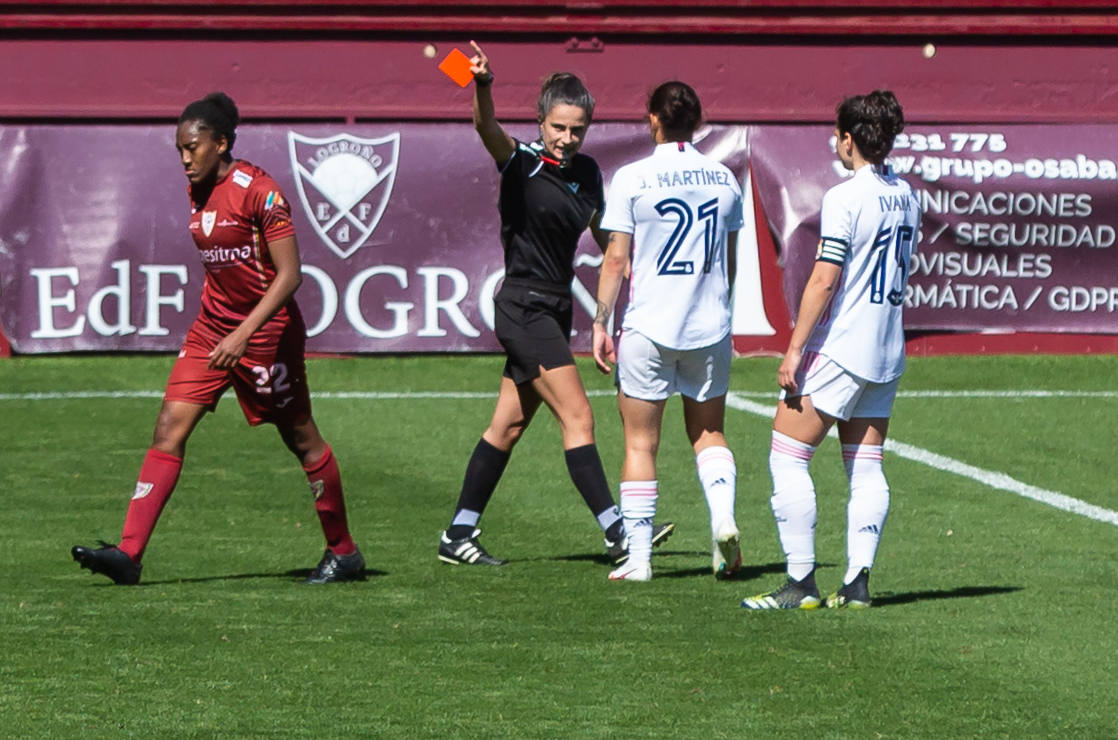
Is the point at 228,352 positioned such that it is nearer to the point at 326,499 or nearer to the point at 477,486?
the point at 326,499

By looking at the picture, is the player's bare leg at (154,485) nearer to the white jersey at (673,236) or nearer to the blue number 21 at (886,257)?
the white jersey at (673,236)

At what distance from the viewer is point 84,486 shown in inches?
406

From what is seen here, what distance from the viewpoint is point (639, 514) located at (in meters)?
7.56

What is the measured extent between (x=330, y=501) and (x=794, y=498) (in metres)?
1.91

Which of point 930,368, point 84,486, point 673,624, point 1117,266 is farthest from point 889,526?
point 1117,266

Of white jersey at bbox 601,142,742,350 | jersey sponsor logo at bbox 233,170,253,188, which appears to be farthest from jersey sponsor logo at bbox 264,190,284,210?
white jersey at bbox 601,142,742,350

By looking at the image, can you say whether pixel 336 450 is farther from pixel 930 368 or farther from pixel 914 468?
pixel 930 368

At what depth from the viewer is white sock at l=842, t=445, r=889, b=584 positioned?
7012 millimetres

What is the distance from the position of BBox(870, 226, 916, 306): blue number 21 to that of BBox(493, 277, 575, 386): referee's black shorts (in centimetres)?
153

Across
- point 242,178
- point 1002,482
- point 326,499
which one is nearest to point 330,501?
point 326,499

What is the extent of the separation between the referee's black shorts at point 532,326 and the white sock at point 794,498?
4.13 feet

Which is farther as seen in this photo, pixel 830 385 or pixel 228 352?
pixel 228 352

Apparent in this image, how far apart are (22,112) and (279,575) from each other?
1074 centimetres

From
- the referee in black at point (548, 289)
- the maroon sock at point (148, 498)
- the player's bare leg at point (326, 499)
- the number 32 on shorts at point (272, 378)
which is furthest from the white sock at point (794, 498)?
the maroon sock at point (148, 498)
